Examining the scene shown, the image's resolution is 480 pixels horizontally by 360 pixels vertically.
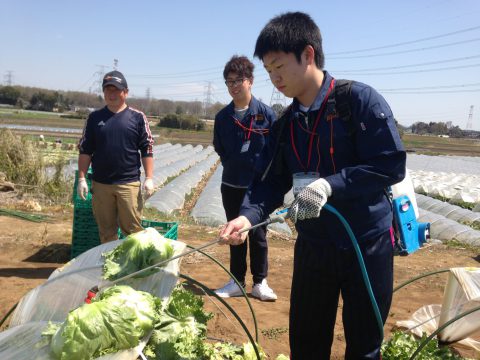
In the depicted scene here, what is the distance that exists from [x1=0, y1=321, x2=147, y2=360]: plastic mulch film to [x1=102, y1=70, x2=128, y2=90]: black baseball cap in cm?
287

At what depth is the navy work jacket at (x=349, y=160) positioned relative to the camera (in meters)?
1.84

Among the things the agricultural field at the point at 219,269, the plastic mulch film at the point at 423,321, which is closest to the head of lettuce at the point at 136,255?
the agricultural field at the point at 219,269

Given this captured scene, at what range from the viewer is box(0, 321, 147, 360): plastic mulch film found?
1.61 m

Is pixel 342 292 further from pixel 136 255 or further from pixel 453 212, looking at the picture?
pixel 453 212

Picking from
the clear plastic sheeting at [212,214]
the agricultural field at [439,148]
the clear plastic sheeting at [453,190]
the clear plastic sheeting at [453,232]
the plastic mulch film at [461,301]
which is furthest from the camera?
the agricultural field at [439,148]

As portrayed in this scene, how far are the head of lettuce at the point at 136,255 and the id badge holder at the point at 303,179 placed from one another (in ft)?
2.27

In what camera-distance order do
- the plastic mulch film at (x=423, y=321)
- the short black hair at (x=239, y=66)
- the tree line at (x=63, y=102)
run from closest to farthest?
the plastic mulch film at (x=423, y=321) → the short black hair at (x=239, y=66) → the tree line at (x=63, y=102)

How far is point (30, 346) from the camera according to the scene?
1.72 metres

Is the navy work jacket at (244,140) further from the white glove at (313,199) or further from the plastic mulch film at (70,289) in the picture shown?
the white glove at (313,199)

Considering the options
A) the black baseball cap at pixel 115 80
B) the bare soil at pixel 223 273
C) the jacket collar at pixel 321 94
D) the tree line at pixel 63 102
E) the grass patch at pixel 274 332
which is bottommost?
the bare soil at pixel 223 273

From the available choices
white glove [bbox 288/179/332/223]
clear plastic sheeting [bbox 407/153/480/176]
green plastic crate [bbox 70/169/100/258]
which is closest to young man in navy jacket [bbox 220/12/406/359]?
white glove [bbox 288/179/332/223]

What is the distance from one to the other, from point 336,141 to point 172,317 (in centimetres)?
119

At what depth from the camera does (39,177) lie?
8992 millimetres

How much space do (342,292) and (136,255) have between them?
1012mm
